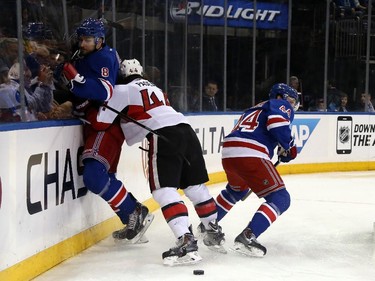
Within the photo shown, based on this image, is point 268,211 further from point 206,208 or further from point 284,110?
point 284,110

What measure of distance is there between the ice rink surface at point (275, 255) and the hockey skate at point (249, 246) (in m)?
0.04

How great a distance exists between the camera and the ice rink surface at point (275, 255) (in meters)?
3.34

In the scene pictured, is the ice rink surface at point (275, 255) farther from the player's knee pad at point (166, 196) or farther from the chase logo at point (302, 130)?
the chase logo at point (302, 130)

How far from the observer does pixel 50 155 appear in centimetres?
336

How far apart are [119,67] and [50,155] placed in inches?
29.7

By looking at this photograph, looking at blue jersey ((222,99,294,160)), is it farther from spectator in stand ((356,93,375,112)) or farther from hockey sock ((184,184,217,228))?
spectator in stand ((356,93,375,112))

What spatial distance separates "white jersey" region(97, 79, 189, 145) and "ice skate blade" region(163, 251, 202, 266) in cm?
67

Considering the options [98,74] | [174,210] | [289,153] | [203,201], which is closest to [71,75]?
[98,74]

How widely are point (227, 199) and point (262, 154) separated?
46 cm

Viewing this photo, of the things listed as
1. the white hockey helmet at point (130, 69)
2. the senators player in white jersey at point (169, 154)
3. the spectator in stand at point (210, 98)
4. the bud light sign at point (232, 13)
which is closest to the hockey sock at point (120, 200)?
the senators player in white jersey at point (169, 154)

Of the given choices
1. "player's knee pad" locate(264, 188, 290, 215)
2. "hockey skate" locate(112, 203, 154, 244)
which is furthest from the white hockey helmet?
"player's knee pad" locate(264, 188, 290, 215)

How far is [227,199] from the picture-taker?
4.16 m

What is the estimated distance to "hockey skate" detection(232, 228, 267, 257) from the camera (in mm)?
3664

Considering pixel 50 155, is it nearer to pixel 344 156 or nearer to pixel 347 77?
pixel 344 156
